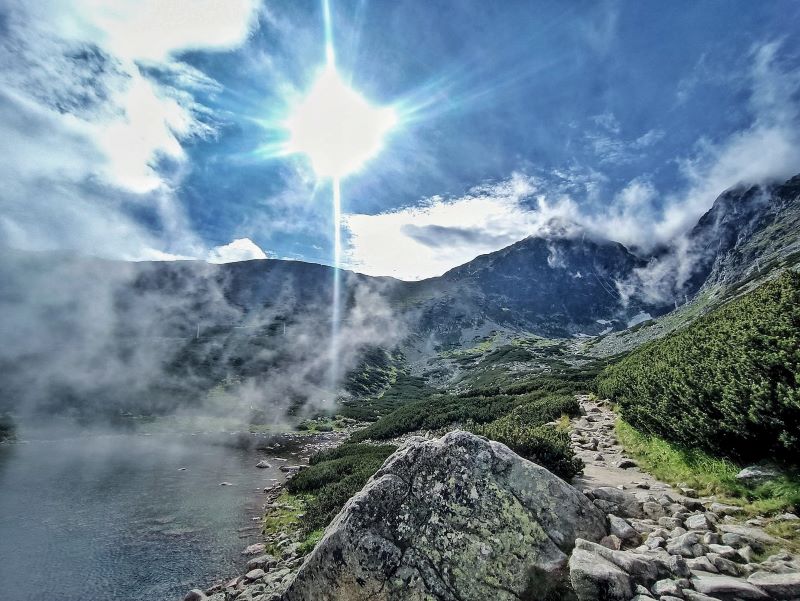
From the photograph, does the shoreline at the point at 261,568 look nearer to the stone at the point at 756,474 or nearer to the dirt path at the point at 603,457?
the dirt path at the point at 603,457

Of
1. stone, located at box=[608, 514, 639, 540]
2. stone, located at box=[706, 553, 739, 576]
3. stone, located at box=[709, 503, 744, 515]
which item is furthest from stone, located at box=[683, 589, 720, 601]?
stone, located at box=[709, 503, 744, 515]

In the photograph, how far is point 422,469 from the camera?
9.74m

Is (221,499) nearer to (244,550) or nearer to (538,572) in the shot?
(244,550)

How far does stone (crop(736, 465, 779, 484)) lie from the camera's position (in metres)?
9.65

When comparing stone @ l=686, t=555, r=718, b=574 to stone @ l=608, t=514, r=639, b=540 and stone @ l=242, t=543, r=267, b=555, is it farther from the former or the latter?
stone @ l=242, t=543, r=267, b=555

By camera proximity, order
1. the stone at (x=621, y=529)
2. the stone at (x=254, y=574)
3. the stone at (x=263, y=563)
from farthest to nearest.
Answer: the stone at (x=263, y=563)
the stone at (x=254, y=574)
the stone at (x=621, y=529)

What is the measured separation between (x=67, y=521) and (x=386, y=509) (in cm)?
2578

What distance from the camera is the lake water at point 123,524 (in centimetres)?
1723

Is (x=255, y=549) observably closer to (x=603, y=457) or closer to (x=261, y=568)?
(x=261, y=568)

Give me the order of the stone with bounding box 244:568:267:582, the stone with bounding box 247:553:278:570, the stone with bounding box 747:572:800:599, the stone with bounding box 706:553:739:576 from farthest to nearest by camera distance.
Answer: the stone with bounding box 247:553:278:570
the stone with bounding box 244:568:267:582
the stone with bounding box 706:553:739:576
the stone with bounding box 747:572:800:599

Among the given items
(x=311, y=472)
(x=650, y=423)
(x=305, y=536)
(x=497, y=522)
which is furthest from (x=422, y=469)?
(x=311, y=472)

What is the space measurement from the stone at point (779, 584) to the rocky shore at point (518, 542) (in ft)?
0.05

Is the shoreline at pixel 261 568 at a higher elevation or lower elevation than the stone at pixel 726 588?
lower

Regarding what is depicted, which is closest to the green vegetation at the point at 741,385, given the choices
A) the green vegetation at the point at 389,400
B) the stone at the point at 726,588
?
the stone at the point at 726,588
